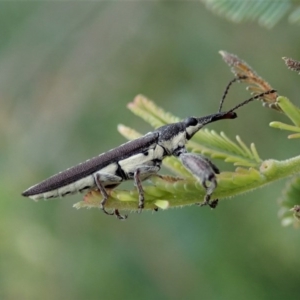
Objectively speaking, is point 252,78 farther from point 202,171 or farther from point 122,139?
point 122,139

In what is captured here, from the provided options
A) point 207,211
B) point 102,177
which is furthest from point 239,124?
point 102,177

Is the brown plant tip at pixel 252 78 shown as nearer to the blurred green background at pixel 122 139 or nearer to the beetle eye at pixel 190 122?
the beetle eye at pixel 190 122

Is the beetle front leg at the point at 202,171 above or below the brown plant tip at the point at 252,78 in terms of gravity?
below

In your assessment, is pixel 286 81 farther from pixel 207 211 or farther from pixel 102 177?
pixel 102 177

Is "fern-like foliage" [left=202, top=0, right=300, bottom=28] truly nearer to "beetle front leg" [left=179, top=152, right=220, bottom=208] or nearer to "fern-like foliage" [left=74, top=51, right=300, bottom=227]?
"fern-like foliage" [left=74, top=51, right=300, bottom=227]

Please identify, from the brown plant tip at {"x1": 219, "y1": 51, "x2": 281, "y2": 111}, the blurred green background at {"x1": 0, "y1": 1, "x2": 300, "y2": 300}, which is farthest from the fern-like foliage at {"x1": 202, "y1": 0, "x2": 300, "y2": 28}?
the blurred green background at {"x1": 0, "y1": 1, "x2": 300, "y2": 300}

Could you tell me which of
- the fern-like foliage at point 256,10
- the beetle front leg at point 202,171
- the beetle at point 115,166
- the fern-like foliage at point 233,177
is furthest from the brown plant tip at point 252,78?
the beetle at point 115,166

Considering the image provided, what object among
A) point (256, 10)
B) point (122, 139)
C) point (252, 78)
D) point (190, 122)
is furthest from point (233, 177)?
point (122, 139)
